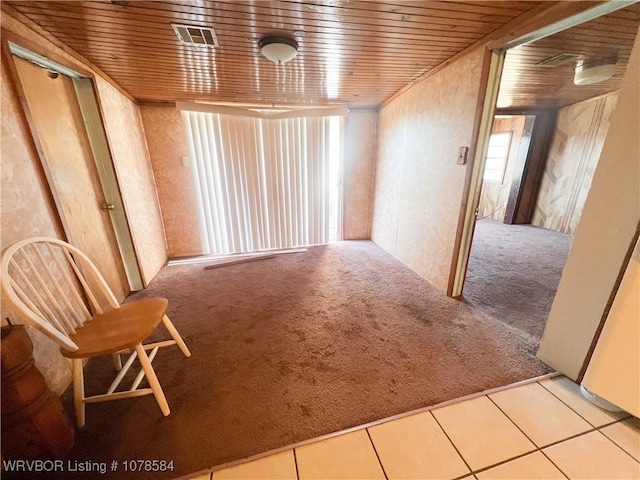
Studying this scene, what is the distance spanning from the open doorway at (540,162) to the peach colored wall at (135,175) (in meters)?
3.43

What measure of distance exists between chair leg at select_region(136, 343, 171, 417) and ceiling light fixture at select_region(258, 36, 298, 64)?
75.5 inches

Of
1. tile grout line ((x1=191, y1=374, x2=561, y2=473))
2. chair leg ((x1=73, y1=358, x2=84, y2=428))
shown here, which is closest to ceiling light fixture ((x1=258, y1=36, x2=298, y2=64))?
chair leg ((x1=73, y1=358, x2=84, y2=428))

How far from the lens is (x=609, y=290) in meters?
1.16

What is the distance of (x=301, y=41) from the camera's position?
5.29 ft

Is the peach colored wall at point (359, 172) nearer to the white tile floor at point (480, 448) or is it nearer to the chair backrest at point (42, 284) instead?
the white tile floor at point (480, 448)

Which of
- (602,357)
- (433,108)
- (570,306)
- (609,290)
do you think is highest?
(433,108)

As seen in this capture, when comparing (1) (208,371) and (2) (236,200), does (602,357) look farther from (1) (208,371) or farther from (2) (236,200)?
(2) (236,200)

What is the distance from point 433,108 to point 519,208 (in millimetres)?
3928

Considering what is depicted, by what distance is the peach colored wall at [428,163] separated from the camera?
6.42 ft

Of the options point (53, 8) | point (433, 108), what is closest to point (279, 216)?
point (433, 108)

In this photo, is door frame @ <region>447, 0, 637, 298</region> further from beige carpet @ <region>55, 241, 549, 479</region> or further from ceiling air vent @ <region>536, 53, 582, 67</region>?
ceiling air vent @ <region>536, 53, 582, 67</region>

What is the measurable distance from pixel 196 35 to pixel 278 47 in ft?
1.68

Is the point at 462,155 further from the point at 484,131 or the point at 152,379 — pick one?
the point at 152,379

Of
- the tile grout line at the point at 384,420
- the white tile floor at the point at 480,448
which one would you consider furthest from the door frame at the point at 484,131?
the white tile floor at the point at 480,448
